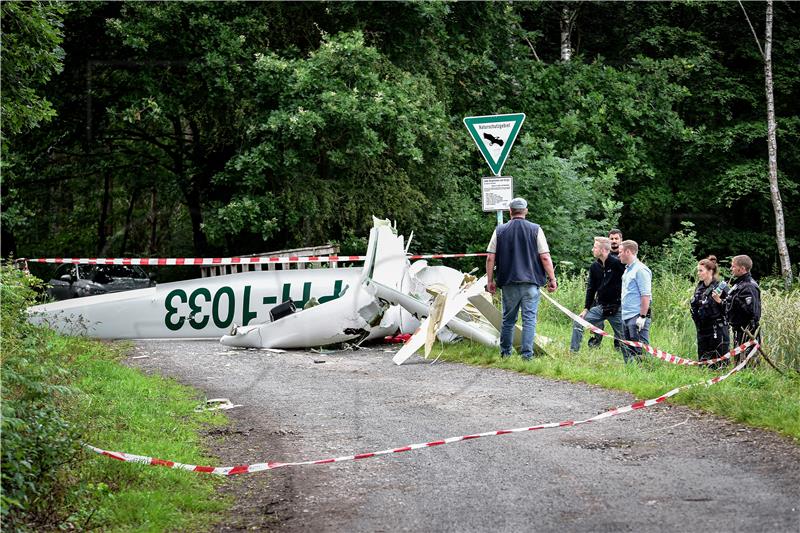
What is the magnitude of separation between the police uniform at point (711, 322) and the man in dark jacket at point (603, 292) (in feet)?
3.98

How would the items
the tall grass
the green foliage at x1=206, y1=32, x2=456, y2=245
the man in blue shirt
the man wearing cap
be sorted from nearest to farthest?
the tall grass, the man in blue shirt, the man wearing cap, the green foliage at x1=206, y1=32, x2=456, y2=245

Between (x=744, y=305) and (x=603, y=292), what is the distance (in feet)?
7.17

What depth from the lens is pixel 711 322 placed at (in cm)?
1086

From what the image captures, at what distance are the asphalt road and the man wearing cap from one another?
110cm

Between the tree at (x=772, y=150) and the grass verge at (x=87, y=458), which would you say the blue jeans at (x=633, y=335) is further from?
the tree at (x=772, y=150)

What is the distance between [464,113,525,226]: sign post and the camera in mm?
12438

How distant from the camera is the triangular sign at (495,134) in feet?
40.8

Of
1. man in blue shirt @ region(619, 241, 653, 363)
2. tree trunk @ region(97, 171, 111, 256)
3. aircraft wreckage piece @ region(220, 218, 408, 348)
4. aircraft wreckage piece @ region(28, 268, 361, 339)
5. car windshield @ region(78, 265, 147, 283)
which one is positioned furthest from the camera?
tree trunk @ region(97, 171, 111, 256)

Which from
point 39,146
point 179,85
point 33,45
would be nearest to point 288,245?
point 179,85

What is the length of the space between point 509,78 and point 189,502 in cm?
2466

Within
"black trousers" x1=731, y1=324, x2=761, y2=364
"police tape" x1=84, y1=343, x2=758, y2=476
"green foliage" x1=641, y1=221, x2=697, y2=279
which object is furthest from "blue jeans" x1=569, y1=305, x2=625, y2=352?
"green foliage" x1=641, y1=221, x2=697, y2=279

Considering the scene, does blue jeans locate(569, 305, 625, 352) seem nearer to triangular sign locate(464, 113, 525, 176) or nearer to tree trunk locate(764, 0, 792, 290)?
triangular sign locate(464, 113, 525, 176)

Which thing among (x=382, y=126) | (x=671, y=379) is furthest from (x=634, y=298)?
(x=382, y=126)

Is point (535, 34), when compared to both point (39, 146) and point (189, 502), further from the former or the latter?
point (189, 502)
